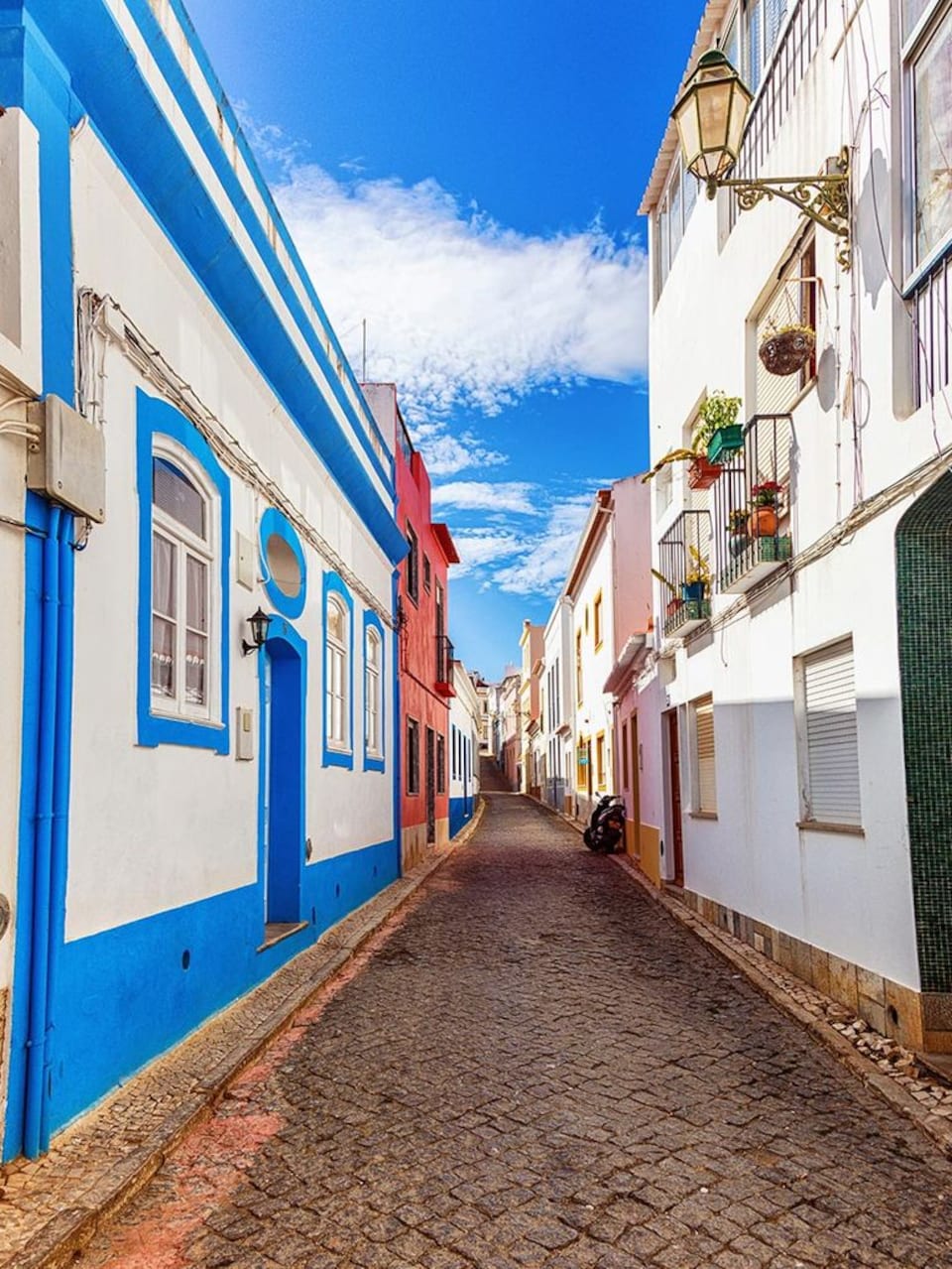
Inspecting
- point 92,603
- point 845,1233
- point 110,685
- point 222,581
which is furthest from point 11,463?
point 845,1233

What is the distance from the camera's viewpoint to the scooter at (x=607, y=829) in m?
18.7

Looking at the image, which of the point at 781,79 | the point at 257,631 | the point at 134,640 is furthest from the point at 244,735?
the point at 781,79

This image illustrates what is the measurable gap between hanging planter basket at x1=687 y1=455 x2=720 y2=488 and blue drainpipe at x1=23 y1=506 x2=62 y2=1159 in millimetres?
6197

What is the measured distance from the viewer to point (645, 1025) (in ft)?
21.2

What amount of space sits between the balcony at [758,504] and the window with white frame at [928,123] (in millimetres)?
2263

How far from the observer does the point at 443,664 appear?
72.9ft

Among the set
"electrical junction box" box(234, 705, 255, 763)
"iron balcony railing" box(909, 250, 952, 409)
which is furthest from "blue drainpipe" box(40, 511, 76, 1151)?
"iron balcony railing" box(909, 250, 952, 409)

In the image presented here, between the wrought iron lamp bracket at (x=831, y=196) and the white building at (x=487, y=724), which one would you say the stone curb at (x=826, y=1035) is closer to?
the wrought iron lamp bracket at (x=831, y=196)

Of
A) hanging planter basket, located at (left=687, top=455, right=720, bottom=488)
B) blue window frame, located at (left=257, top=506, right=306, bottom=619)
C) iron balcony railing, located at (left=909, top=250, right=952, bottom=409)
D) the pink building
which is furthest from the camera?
the pink building

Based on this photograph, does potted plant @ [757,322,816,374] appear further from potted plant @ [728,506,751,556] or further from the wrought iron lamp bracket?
potted plant @ [728,506,751,556]

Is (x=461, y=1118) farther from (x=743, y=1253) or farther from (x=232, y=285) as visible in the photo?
(x=232, y=285)

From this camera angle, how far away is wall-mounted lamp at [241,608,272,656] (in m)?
7.39

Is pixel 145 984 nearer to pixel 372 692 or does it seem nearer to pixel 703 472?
pixel 703 472

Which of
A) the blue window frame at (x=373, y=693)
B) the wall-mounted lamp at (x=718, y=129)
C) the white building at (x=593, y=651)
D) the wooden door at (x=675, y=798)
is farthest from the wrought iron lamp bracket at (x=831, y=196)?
the white building at (x=593, y=651)
